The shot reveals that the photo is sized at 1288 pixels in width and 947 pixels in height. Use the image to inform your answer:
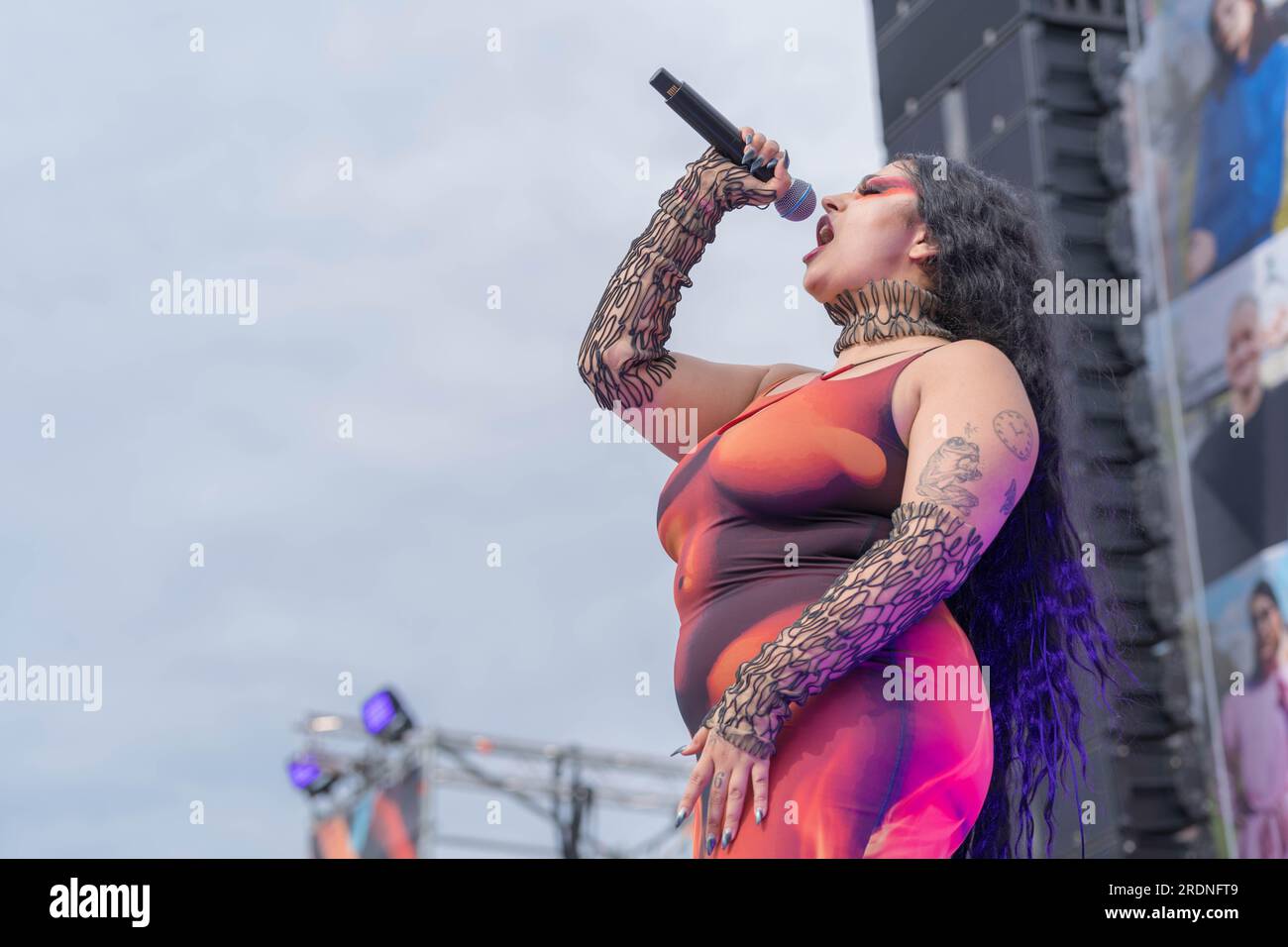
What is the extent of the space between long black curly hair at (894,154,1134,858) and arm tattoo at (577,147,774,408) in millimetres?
338

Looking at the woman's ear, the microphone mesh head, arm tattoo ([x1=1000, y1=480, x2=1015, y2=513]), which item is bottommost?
arm tattoo ([x1=1000, y1=480, x2=1015, y2=513])

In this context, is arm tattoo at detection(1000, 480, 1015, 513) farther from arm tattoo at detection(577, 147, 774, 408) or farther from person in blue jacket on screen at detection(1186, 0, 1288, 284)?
person in blue jacket on screen at detection(1186, 0, 1288, 284)

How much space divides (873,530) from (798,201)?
23.0 inches

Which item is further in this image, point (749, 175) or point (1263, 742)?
point (1263, 742)

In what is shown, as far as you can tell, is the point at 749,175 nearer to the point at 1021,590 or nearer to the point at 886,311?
the point at 886,311

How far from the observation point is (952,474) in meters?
2.24

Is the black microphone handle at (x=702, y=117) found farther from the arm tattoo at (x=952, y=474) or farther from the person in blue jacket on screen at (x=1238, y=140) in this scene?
the person in blue jacket on screen at (x=1238, y=140)

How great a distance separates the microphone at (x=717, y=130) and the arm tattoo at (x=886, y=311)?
0.16m

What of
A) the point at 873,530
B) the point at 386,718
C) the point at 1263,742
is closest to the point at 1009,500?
the point at 873,530

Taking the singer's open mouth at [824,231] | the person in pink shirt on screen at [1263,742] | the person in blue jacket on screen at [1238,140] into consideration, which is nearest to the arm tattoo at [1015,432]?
the singer's open mouth at [824,231]

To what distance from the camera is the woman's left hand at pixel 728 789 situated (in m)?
2.18

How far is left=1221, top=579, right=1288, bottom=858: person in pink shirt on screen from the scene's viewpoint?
8.36 metres

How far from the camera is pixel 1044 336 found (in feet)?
8.87

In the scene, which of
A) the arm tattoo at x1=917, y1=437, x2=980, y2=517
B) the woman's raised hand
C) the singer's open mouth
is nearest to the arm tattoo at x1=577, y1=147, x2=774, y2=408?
the woman's raised hand
